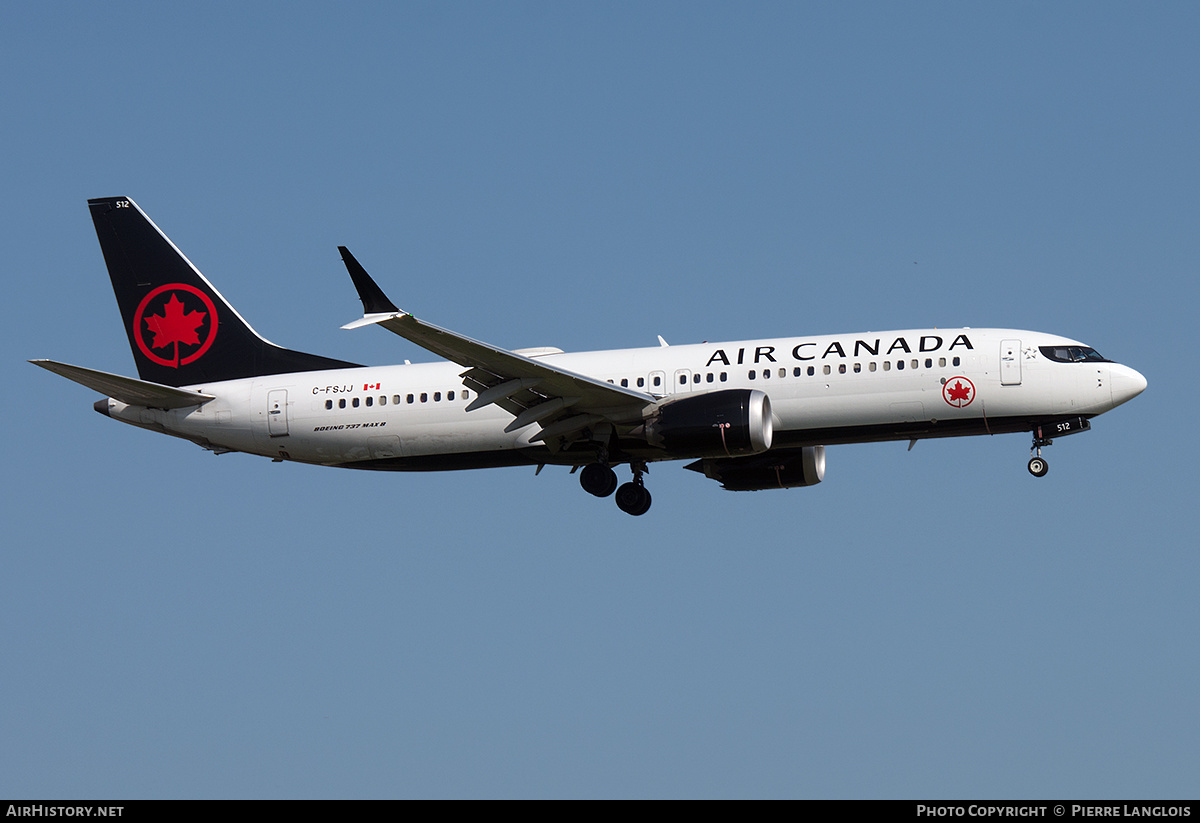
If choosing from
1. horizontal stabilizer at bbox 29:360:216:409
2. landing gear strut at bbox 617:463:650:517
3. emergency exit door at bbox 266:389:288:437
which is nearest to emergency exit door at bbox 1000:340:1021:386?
landing gear strut at bbox 617:463:650:517

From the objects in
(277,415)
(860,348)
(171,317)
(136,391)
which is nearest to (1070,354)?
(860,348)

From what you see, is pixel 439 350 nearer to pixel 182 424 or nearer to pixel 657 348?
pixel 657 348

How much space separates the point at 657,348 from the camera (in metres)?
44.4

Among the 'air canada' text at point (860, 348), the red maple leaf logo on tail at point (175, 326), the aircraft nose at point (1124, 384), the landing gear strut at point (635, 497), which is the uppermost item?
the red maple leaf logo on tail at point (175, 326)

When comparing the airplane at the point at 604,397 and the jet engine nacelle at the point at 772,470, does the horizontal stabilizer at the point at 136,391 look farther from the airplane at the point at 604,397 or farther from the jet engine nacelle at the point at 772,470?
the jet engine nacelle at the point at 772,470

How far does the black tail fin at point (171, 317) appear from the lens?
4762 centimetres

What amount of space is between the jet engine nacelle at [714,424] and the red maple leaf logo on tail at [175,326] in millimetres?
15662

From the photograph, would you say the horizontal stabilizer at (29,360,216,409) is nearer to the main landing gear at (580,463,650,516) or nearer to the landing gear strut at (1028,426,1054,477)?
the main landing gear at (580,463,650,516)

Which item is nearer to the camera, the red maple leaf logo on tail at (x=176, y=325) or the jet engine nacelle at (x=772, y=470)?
the jet engine nacelle at (x=772, y=470)

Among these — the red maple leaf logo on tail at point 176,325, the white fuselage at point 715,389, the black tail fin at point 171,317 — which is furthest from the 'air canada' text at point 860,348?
the red maple leaf logo on tail at point 176,325

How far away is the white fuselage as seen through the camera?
4128 centimetres

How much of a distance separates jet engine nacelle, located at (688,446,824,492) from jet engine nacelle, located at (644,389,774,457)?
15.3 ft

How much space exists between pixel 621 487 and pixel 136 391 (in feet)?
46.8
